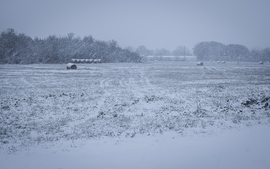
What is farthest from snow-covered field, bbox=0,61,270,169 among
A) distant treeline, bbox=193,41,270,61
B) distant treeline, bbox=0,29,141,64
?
distant treeline, bbox=193,41,270,61

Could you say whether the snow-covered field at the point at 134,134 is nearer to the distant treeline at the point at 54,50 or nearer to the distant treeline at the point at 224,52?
the distant treeline at the point at 54,50

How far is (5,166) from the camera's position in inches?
202

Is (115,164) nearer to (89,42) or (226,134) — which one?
(226,134)

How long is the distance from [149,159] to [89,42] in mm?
81511

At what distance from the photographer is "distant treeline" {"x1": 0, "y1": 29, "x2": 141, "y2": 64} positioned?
2069 inches

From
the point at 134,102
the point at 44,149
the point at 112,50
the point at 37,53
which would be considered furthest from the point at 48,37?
the point at 44,149

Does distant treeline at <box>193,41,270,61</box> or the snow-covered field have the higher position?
distant treeline at <box>193,41,270,61</box>

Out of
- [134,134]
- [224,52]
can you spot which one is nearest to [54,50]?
[134,134]

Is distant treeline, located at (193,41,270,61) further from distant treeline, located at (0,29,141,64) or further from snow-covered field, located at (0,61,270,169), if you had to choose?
snow-covered field, located at (0,61,270,169)

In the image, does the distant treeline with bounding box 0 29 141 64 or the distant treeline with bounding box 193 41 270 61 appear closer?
the distant treeline with bounding box 0 29 141 64

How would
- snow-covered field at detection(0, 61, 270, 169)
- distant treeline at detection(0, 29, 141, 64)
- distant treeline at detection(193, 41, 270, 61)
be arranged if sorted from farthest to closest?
distant treeline at detection(193, 41, 270, 61) < distant treeline at detection(0, 29, 141, 64) < snow-covered field at detection(0, 61, 270, 169)

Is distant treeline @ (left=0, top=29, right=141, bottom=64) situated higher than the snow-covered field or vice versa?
distant treeline @ (left=0, top=29, right=141, bottom=64)

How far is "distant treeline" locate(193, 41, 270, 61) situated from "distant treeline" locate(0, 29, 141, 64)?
65875 mm

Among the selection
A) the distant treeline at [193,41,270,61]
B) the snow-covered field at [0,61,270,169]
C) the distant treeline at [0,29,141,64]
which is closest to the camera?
the snow-covered field at [0,61,270,169]
